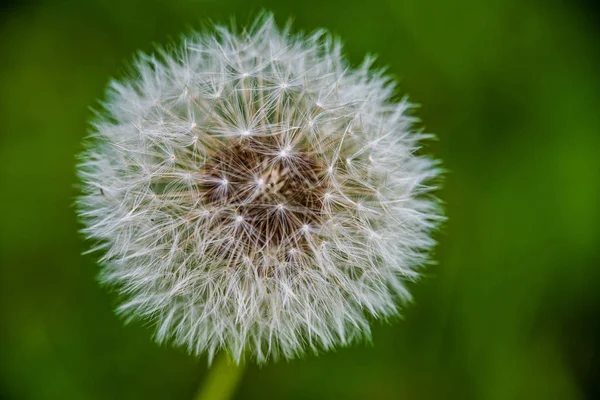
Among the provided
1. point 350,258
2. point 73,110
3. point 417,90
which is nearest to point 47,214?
point 73,110

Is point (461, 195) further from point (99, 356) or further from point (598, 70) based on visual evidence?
point (99, 356)

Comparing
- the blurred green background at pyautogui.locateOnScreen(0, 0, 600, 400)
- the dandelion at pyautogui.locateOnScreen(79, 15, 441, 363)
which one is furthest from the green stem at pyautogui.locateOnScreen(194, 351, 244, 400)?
the blurred green background at pyautogui.locateOnScreen(0, 0, 600, 400)

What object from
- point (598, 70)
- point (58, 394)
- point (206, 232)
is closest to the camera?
point (206, 232)

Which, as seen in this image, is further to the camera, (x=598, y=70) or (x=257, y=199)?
(x=598, y=70)

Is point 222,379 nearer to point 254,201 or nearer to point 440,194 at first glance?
point 254,201

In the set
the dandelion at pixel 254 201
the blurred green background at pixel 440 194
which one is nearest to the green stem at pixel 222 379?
the dandelion at pixel 254 201

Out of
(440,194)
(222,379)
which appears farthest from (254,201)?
(440,194)
